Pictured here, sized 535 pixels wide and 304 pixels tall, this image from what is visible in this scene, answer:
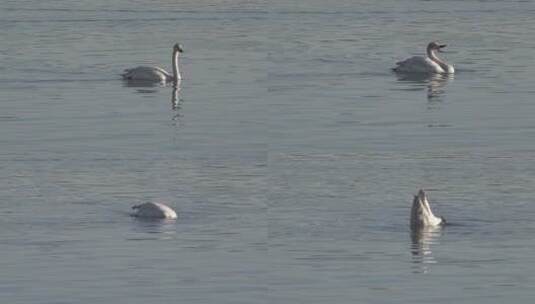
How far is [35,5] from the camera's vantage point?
62.5 meters

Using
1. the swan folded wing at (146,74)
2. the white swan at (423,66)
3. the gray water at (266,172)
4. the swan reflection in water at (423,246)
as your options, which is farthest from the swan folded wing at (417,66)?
the swan reflection in water at (423,246)

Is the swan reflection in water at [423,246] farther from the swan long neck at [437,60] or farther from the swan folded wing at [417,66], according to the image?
the swan long neck at [437,60]

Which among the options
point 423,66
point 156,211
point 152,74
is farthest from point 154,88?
point 156,211

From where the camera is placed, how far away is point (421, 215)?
2403 cm

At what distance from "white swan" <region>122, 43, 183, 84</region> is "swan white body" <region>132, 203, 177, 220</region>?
16.9m

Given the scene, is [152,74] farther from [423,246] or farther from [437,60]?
[423,246]

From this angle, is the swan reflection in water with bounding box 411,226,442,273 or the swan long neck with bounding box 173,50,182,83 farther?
the swan long neck with bounding box 173,50,182,83

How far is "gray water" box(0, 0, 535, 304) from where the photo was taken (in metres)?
21.2

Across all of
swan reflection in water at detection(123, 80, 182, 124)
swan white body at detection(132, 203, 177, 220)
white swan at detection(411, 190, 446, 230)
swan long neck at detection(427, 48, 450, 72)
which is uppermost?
swan long neck at detection(427, 48, 450, 72)

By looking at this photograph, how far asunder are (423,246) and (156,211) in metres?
3.12

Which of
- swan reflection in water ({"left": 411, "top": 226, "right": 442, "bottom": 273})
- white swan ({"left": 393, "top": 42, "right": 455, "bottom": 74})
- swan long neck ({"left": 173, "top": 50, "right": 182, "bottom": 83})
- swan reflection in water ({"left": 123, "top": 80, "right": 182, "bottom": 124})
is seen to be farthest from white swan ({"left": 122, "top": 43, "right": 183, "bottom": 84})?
swan reflection in water ({"left": 411, "top": 226, "right": 442, "bottom": 273})

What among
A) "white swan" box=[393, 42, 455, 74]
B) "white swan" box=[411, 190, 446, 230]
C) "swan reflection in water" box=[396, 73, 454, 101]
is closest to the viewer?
"white swan" box=[411, 190, 446, 230]

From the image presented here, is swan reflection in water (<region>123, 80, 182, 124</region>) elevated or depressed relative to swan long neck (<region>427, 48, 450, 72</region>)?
depressed

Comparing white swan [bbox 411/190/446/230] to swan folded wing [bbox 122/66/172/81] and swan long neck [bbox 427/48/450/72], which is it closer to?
swan folded wing [bbox 122/66/172/81]
